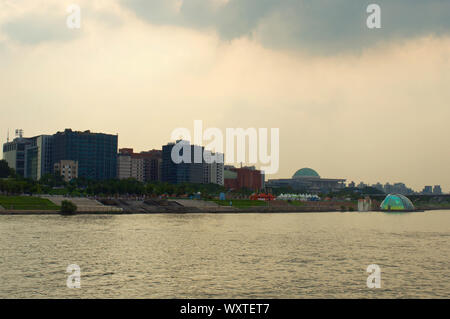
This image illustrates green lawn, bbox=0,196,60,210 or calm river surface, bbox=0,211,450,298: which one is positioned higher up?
green lawn, bbox=0,196,60,210

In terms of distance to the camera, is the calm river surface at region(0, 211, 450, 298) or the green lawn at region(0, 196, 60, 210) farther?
the green lawn at region(0, 196, 60, 210)

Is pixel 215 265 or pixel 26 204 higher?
pixel 26 204

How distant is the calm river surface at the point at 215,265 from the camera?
1601 inches

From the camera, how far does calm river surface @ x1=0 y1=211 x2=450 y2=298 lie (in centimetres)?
4066

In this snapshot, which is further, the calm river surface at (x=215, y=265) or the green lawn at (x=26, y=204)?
the green lawn at (x=26, y=204)

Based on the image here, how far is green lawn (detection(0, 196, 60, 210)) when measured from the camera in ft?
486

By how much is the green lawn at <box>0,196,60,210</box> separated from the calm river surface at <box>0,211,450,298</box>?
6698cm

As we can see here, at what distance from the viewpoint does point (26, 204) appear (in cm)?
15500

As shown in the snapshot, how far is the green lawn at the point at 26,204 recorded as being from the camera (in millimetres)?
148000

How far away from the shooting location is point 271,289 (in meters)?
41.3

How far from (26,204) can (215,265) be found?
11982 centimetres

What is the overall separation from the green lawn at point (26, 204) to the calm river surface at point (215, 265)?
6698cm

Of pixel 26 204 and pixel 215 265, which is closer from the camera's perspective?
pixel 215 265

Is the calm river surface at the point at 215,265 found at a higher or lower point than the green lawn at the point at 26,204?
lower
